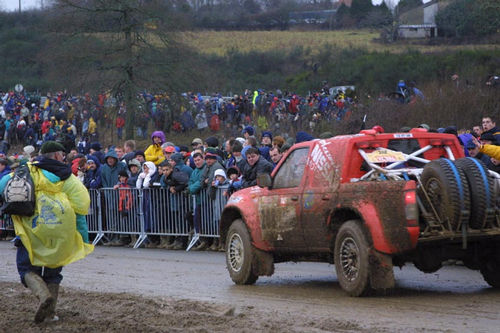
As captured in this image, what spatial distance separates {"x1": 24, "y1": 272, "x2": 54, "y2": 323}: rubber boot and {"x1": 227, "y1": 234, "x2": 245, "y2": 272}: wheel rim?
363 cm

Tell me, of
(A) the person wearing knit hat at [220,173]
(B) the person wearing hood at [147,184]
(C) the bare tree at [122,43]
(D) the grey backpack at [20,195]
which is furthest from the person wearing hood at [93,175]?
(C) the bare tree at [122,43]

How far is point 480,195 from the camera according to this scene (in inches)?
379

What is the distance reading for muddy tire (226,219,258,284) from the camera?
1211 centimetres

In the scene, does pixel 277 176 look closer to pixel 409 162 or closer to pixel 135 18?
pixel 409 162

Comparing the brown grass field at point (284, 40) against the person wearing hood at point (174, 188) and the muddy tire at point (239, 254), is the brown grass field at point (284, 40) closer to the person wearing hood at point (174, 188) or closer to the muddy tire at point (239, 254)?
the person wearing hood at point (174, 188)

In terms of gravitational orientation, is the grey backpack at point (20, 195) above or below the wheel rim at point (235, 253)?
above

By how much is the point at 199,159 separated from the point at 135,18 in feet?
86.0

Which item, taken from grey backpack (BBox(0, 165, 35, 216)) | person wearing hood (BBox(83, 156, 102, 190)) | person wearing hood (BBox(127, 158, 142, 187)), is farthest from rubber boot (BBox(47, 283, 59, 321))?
person wearing hood (BBox(83, 156, 102, 190))

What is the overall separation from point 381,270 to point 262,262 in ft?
8.12

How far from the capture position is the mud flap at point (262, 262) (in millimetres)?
12094

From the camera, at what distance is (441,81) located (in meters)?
29.8

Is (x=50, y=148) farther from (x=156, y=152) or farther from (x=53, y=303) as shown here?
(x=156, y=152)

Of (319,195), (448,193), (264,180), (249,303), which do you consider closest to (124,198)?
(264,180)

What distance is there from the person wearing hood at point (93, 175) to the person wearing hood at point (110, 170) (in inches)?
7.0
